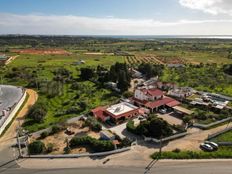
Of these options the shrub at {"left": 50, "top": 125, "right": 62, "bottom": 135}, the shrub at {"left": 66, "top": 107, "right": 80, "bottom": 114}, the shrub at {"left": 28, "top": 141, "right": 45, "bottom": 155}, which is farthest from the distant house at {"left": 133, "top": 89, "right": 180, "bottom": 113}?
the shrub at {"left": 28, "top": 141, "right": 45, "bottom": 155}

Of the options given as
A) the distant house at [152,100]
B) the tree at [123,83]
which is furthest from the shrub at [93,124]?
the tree at [123,83]

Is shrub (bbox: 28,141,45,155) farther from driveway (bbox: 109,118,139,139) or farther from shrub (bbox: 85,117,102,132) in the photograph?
driveway (bbox: 109,118,139,139)

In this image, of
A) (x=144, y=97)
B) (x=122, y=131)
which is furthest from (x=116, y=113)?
(x=144, y=97)

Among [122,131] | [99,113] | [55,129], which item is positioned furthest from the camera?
[99,113]

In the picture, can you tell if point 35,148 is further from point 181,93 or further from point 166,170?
point 181,93

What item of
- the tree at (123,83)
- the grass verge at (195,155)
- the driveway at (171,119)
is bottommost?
the grass verge at (195,155)

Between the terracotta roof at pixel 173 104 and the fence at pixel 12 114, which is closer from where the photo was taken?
the fence at pixel 12 114

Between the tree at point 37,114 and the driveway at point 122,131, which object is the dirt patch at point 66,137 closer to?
the driveway at point 122,131
